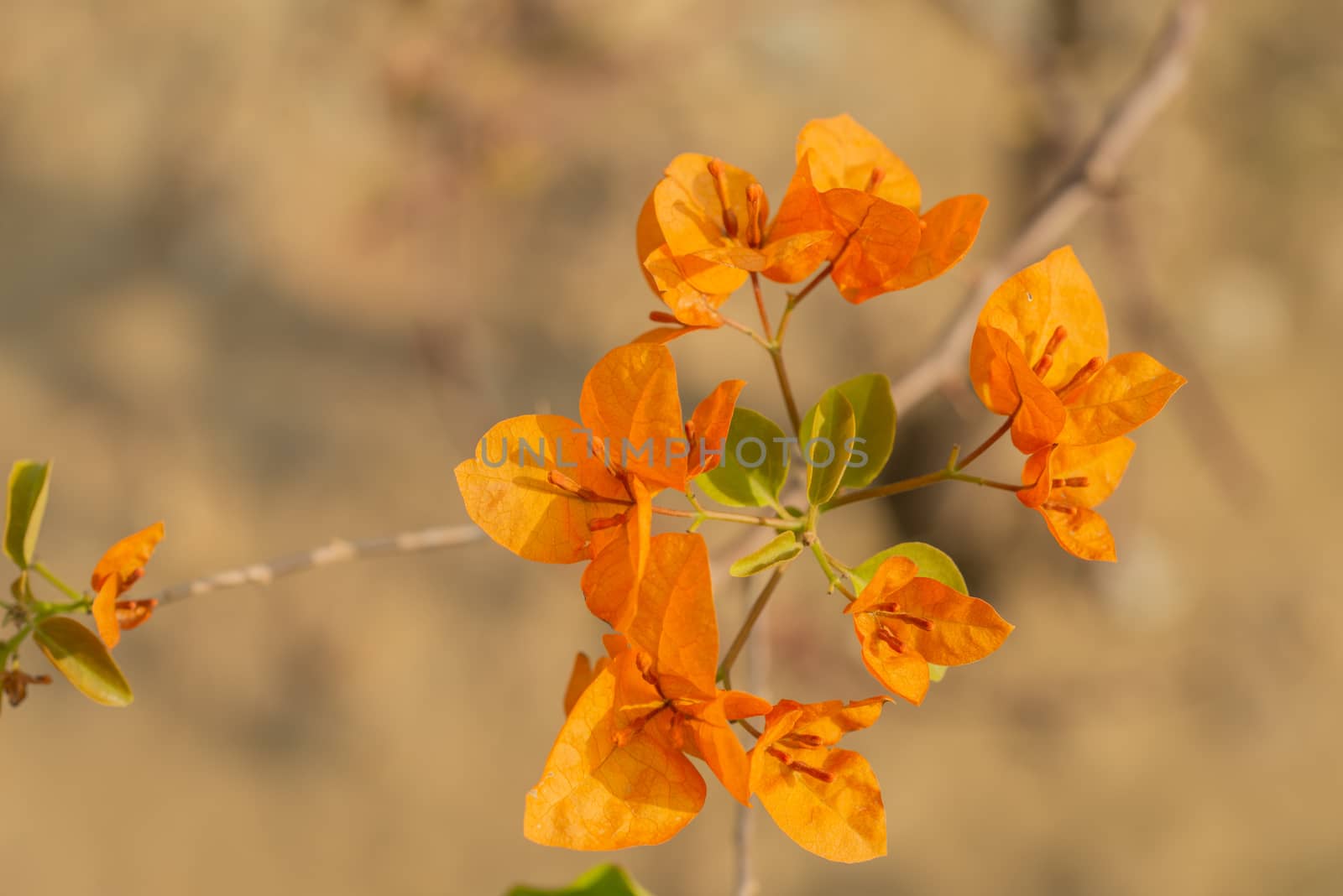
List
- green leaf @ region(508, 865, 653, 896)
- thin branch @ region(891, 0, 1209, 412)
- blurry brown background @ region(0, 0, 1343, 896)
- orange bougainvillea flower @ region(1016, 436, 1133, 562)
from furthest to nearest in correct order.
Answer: blurry brown background @ region(0, 0, 1343, 896) → thin branch @ region(891, 0, 1209, 412) → green leaf @ region(508, 865, 653, 896) → orange bougainvillea flower @ region(1016, 436, 1133, 562)

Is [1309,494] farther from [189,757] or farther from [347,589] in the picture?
[189,757]

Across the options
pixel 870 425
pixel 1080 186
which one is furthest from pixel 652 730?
pixel 1080 186

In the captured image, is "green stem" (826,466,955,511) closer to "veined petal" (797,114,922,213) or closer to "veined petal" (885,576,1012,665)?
"veined petal" (885,576,1012,665)

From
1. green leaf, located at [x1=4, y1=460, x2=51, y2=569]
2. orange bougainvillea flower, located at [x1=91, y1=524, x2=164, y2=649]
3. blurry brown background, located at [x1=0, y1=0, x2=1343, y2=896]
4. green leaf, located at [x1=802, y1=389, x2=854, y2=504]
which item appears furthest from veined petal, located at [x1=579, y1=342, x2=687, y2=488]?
blurry brown background, located at [x1=0, y1=0, x2=1343, y2=896]

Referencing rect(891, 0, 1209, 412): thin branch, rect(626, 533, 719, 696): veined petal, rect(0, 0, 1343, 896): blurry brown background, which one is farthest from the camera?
rect(0, 0, 1343, 896): blurry brown background

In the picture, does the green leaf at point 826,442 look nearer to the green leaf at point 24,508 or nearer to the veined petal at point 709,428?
the veined petal at point 709,428

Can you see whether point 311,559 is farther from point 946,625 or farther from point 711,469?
point 946,625

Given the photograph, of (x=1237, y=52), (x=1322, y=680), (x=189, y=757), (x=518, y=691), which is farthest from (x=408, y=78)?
(x=1322, y=680)
